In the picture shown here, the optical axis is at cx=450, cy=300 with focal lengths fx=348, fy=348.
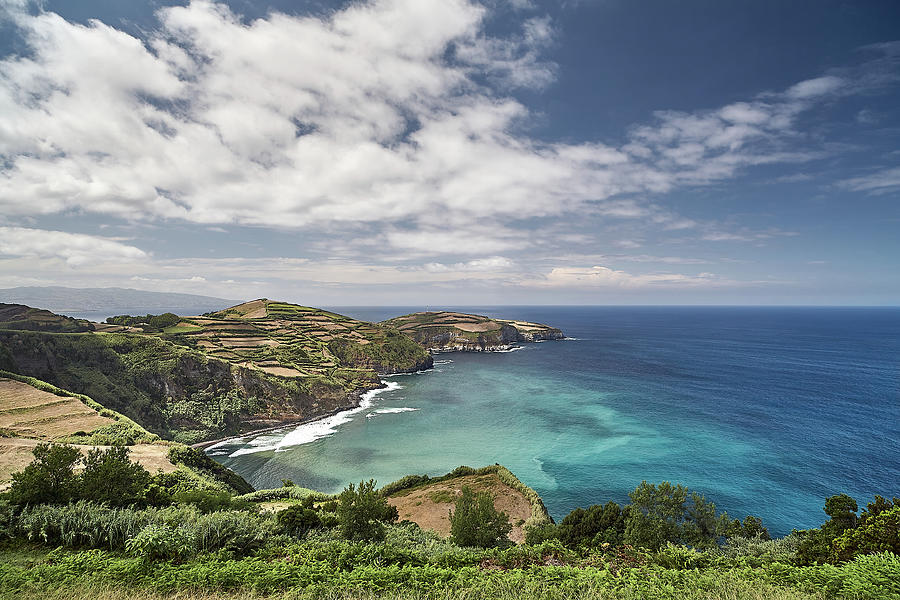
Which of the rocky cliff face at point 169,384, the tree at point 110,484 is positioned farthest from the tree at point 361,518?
the rocky cliff face at point 169,384

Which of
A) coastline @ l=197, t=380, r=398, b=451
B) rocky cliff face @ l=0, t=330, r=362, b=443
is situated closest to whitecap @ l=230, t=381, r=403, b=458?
coastline @ l=197, t=380, r=398, b=451

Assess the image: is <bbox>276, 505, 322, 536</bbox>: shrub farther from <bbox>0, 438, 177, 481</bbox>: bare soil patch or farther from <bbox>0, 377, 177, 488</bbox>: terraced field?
<bbox>0, 377, 177, 488</bbox>: terraced field

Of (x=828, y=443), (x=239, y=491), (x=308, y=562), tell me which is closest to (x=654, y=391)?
(x=828, y=443)

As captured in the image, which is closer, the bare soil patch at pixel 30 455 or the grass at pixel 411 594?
the grass at pixel 411 594

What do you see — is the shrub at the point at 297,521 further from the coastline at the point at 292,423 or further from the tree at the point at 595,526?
the coastline at the point at 292,423

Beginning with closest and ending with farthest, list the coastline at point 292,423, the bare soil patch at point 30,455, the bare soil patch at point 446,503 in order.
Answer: the bare soil patch at point 30,455, the bare soil patch at point 446,503, the coastline at point 292,423

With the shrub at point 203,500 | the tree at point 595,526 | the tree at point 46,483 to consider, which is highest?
the tree at point 46,483

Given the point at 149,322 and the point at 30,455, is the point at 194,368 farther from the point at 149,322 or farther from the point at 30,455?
the point at 149,322
